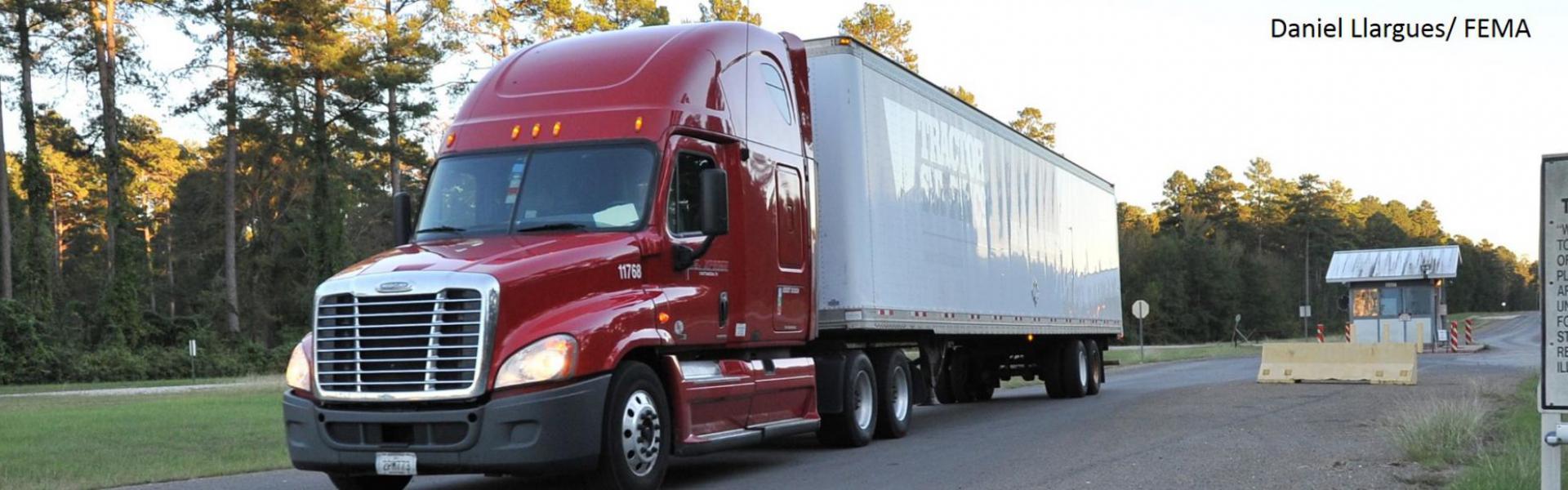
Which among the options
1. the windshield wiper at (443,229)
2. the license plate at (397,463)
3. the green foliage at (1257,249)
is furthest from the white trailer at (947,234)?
the green foliage at (1257,249)

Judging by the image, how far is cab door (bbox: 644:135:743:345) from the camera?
10000 mm

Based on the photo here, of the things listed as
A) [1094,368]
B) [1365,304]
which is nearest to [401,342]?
[1094,368]

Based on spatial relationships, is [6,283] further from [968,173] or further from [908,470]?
[908,470]

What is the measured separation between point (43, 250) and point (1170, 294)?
7014cm

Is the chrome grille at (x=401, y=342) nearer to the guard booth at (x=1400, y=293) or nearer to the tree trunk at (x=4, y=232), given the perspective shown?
the tree trunk at (x=4, y=232)

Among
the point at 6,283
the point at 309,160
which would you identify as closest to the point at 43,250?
the point at 6,283

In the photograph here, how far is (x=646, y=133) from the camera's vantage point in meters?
10.2

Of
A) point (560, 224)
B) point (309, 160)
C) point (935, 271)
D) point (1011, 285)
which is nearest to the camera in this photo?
point (560, 224)

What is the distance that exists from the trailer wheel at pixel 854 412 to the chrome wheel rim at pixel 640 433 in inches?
132

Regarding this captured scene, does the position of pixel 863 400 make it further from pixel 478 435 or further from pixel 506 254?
pixel 478 435

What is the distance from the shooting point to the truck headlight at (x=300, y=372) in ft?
30.0

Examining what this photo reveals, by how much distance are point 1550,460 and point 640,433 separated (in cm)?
539

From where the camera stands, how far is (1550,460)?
6.59m

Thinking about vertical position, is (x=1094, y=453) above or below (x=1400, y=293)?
above
